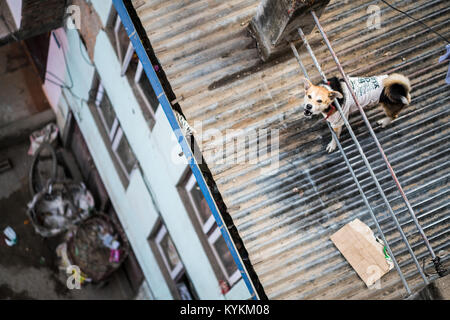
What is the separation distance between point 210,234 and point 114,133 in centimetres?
Answer: 479

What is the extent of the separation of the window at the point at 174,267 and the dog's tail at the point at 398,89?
6778 mm

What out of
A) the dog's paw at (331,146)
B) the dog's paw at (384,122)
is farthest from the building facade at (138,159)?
the dog's paw at (384,122)

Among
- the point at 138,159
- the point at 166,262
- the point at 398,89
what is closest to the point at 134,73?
the point at 138,159

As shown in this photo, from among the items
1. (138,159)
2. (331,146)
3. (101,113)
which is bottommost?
(138,159)

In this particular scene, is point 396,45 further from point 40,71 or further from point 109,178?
point 40,71

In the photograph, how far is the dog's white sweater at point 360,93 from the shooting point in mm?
6355

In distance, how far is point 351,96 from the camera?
6348 millimetres

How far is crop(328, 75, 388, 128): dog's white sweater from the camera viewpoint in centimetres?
636

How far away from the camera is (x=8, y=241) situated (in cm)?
1399

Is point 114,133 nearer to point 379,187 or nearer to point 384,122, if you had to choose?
point 384,122
